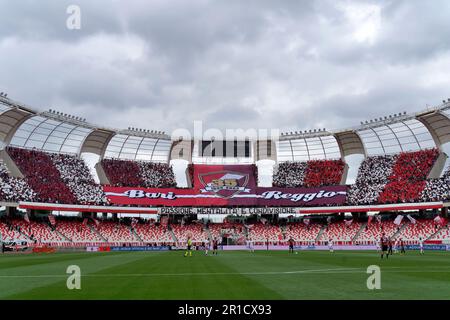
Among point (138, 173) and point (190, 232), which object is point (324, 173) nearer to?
point (190, 232)

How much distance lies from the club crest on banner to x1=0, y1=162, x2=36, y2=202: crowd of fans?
3000 centimetres

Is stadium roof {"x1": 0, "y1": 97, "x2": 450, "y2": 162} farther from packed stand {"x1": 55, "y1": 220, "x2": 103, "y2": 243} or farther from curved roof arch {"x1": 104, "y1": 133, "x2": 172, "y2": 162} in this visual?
packed stand {"x1": 55, "y1": 220, "x2": 103, "y2": 243}

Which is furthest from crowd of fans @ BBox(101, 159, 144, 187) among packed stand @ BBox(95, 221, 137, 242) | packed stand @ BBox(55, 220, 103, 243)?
packed stand @ BBox(55, 220, 103, 243)

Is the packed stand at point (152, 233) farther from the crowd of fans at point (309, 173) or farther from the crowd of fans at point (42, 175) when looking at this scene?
the crowd of fans at point (309, 173)

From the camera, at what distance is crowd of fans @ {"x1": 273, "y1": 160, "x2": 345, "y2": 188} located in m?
84.6

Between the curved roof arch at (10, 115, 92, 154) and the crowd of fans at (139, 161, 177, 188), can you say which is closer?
the curved roof arch at (10, 115, 92, 154)

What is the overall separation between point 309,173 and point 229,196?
53.8 ft

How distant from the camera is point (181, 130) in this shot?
8125 cm

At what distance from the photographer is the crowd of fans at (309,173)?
84625 mm

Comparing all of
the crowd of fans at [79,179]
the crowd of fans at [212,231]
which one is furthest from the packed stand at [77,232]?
the crowd of fans at [79,179]

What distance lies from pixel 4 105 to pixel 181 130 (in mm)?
30303

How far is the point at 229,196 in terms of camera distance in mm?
83312

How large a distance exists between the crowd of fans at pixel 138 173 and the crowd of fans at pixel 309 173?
2126cm
